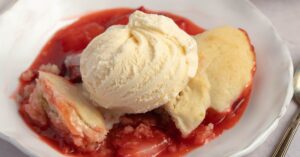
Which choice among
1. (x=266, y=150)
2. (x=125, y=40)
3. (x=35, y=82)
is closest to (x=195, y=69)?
(x=125, y=40)

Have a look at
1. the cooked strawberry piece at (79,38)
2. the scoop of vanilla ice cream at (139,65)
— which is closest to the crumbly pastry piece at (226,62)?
the scoop of vanilla ice cream at (139,65)

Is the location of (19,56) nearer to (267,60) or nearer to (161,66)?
(161,66)

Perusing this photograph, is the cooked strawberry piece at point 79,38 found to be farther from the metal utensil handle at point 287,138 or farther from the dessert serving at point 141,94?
the metal utensil handle at point 287,138

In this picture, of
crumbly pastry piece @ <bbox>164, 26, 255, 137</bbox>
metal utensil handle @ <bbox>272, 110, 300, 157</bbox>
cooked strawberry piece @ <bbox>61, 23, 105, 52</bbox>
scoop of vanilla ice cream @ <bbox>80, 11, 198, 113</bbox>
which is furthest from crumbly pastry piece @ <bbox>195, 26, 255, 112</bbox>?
cooked strawberry piece @ <bbox>61, 23, 105, 52</bbox>

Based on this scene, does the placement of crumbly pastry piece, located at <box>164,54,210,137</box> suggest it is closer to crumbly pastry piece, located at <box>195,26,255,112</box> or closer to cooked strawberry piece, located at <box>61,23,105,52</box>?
crumbly pastry piece, located at <box>195,26,255,112</box>

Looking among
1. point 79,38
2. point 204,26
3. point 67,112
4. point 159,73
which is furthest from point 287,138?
point 79,38

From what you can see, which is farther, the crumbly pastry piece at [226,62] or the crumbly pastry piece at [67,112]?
the crumbly pastry piece at [226,62]

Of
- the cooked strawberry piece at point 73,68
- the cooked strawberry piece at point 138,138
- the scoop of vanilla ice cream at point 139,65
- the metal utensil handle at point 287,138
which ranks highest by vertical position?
the scoop of vanilla ice cream at point 139,65
